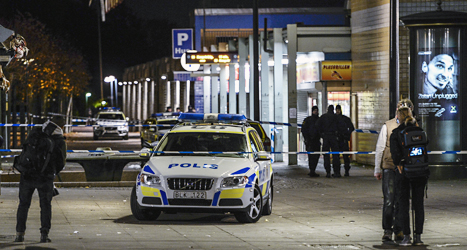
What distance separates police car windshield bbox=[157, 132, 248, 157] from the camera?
11930mm

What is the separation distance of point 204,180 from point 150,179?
811mm

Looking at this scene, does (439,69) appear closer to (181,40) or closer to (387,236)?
(387,236)

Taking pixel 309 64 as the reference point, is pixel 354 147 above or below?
below

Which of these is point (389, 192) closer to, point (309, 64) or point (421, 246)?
point (421, 246)

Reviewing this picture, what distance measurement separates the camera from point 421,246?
9.01 m

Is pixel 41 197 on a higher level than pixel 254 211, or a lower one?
higher

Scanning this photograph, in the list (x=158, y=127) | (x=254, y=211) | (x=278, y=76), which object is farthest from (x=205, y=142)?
(x=158, y=127)

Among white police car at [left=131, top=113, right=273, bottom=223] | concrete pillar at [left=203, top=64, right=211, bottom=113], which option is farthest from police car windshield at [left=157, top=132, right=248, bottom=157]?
concrete pillar at [left=203, top=64, right=211, bottom=113]

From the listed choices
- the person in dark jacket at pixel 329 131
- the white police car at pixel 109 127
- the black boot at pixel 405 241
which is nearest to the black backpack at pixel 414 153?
the black boot at pixel 405 241

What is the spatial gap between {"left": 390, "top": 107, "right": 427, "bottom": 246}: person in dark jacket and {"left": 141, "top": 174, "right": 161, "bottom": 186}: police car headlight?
137 inches

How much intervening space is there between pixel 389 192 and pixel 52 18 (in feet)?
182

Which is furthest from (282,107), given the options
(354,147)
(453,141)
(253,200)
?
(253,200)

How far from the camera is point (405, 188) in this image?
9109 millimetres

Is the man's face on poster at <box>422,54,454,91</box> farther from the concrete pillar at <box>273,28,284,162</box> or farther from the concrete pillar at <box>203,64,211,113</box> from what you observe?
the concrete pillar at <box>203,64,211,113</box>
